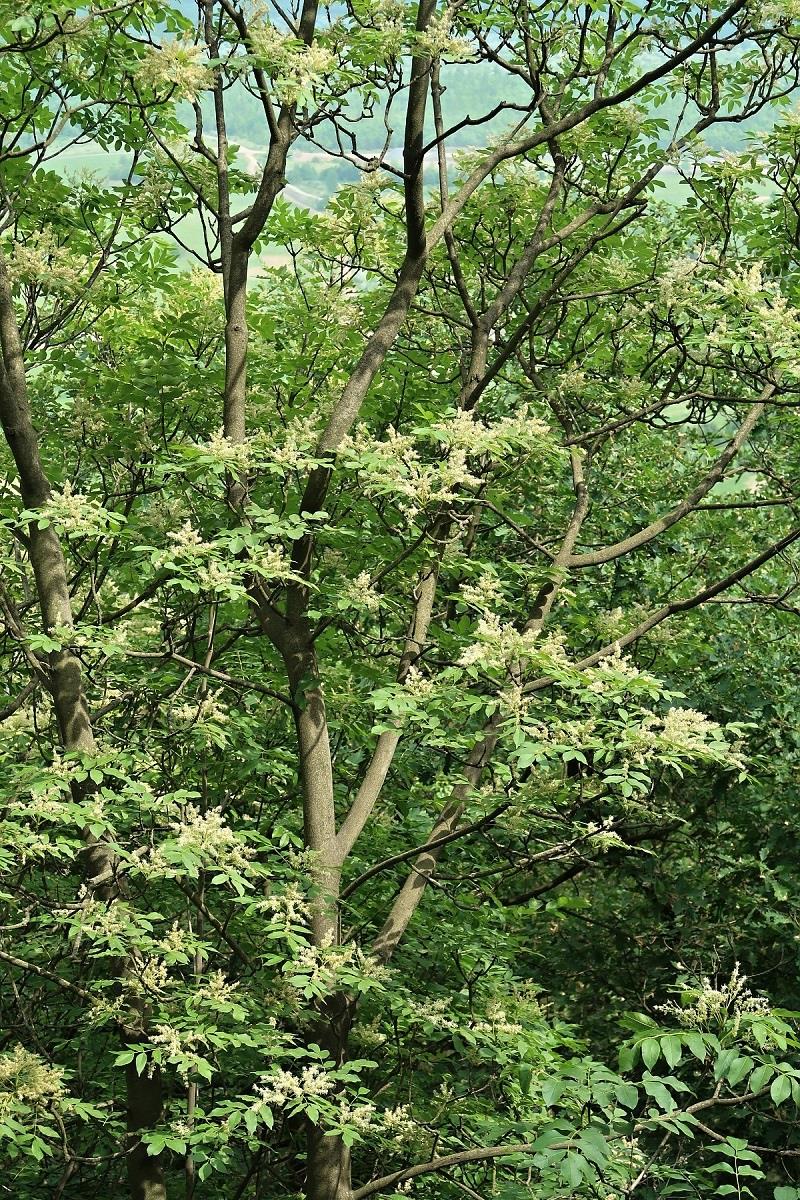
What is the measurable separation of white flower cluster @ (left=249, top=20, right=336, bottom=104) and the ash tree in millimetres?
18

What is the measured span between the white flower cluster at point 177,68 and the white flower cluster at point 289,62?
12.1 inches

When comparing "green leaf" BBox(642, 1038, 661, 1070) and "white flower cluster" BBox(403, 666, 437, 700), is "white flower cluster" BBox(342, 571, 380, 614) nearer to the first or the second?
"white flower cluster" BBox(403, 666, 437, 700)

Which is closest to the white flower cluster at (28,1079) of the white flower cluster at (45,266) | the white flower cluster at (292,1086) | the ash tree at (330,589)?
the ash tree at (330,589)

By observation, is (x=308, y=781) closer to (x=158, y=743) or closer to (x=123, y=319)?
(x=158, y=743)

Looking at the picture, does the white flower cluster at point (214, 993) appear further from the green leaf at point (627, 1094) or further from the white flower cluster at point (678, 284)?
the white flower cluster at point (678, 284)

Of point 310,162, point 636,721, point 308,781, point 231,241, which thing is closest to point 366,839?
point 308,781

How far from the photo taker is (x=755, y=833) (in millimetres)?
9008

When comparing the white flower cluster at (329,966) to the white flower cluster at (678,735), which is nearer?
the white flower cluster at (678,735)

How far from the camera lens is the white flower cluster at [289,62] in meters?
4.61

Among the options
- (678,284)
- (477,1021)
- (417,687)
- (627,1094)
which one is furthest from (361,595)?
(678,284)

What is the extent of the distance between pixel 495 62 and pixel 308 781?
3826 millimetres

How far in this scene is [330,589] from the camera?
18.9 ft

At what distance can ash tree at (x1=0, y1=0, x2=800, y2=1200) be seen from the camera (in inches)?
187

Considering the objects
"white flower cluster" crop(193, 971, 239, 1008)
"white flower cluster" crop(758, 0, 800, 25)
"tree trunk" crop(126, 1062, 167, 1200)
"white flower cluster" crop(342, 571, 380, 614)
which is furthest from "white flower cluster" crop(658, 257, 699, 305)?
"tree trunk" crop(126, 1062, 167, 1200)
